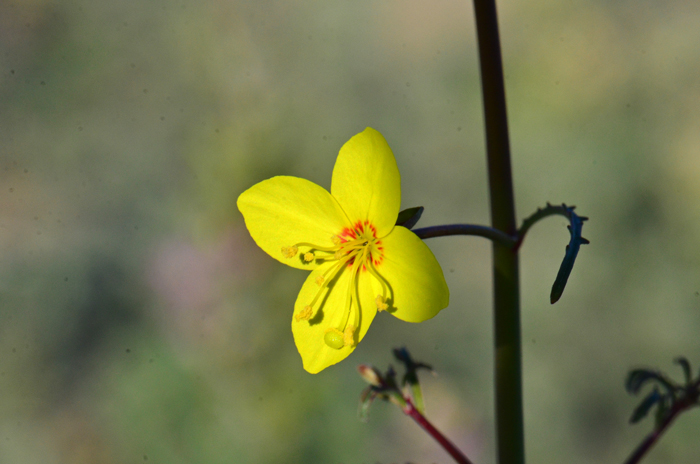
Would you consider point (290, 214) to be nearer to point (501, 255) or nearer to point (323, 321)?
point (323, 321)

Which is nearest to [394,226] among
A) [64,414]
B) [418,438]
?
[418,438]

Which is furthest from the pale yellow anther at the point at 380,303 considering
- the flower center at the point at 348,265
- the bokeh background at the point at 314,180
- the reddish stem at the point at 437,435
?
the bokeh background at the point at 314,180

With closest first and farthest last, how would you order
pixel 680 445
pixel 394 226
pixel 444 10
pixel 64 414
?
pixel 394 226
pixel 680 445
pixel 64 414
pixel 444 10

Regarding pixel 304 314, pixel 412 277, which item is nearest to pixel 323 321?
pixel 304 314

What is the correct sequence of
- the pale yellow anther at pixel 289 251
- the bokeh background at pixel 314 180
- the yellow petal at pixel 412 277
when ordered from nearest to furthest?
the yellow petal at pixel 412 277 < the pale yellow anther at pixel 289 251 < the bokeh background at pixel 314 180

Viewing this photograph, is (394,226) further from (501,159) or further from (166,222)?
(166,222)

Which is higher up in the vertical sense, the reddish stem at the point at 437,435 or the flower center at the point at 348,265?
the flower center at the point at 348,265

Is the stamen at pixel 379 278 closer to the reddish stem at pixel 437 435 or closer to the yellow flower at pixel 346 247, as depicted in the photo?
the yellow flower at pixel 346 247
